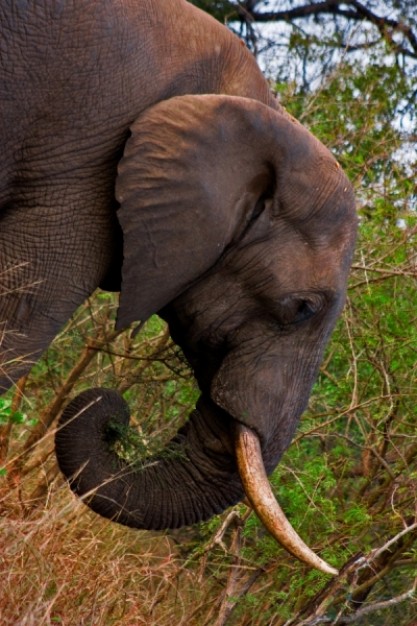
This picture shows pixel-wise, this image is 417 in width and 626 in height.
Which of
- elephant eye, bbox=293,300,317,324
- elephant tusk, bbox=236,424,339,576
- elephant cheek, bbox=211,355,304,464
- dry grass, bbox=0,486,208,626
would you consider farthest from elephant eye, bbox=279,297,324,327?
dry grass, bbox=0,486,208,626

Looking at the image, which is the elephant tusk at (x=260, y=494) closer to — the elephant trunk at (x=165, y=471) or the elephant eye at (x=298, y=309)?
the elephant trunk at (x=165, y=471)

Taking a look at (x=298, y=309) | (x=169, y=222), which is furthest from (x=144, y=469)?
(x=169, y=222)

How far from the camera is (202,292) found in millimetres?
5613

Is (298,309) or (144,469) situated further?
(144,469)

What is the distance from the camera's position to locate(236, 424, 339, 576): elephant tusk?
5.44m

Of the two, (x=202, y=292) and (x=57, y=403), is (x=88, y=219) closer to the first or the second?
(x=202, y=292)

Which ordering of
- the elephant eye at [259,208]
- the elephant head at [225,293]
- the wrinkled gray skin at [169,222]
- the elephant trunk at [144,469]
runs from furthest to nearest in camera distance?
the elephant trunk at [144,469] → the elephant eye at [259,208] → the elephant head at [225,293] → the wrinkled gray skin at [169,222]

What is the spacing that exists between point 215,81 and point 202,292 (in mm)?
791

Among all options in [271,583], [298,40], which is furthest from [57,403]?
[298,40]

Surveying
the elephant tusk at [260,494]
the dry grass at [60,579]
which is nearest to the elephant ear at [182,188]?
the elephant tusk at [260,494]

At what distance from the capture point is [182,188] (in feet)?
17.4

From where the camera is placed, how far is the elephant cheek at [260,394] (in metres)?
5.63

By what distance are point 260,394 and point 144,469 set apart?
57 cm

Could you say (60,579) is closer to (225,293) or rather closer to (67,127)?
(225,293)
